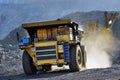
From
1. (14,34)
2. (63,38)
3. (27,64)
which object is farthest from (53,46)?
(14,34)

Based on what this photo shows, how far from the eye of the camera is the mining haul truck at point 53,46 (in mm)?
22500

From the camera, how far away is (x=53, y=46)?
73.8 feet

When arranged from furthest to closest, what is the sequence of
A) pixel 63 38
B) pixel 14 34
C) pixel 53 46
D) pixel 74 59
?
pixel 14 34 < pixel 63 38 < pixel 53 46 < pixel 74 59

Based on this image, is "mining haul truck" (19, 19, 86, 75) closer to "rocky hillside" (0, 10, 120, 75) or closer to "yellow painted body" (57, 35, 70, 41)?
"yellow painted body" (57, 35, 70, 41)

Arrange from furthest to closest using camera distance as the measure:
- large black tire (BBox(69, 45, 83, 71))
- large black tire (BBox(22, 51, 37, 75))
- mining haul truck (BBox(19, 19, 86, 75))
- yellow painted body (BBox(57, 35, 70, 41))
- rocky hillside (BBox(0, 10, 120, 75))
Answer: rocky hillside (BBox(0, 10, 120, 75)), large black tire (BBox(22, 51, 37, 75)), yellow painted body (BBox(57, 35, 70, 41)), mining haul truck (BBox(19, 19, 86, 75)), large black tire (BBox(69, 45, 83, 71))

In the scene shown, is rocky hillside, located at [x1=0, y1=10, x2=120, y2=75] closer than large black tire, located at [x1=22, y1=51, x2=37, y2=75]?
No

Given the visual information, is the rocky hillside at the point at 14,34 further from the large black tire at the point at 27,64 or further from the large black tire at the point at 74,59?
the large black tire at the point at 74,59

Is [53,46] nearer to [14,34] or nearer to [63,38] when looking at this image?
[63,38]

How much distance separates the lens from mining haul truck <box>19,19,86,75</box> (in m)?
22.5

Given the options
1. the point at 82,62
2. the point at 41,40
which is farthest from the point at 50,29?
the point at 82,62

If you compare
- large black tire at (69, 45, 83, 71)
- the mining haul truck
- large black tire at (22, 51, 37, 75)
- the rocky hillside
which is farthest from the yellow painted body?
the rocky hillside

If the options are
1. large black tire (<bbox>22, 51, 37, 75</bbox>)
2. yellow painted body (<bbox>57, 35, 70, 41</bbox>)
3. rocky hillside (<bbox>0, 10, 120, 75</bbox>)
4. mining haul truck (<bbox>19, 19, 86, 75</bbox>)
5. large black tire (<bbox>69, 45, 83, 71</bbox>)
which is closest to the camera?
large black tire (<bbox>69, 45, 83, 71</bbox>)

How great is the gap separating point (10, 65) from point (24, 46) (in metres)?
7.58

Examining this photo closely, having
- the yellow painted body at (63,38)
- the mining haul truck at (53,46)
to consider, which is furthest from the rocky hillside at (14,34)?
the yellow painted body at (63,38)
